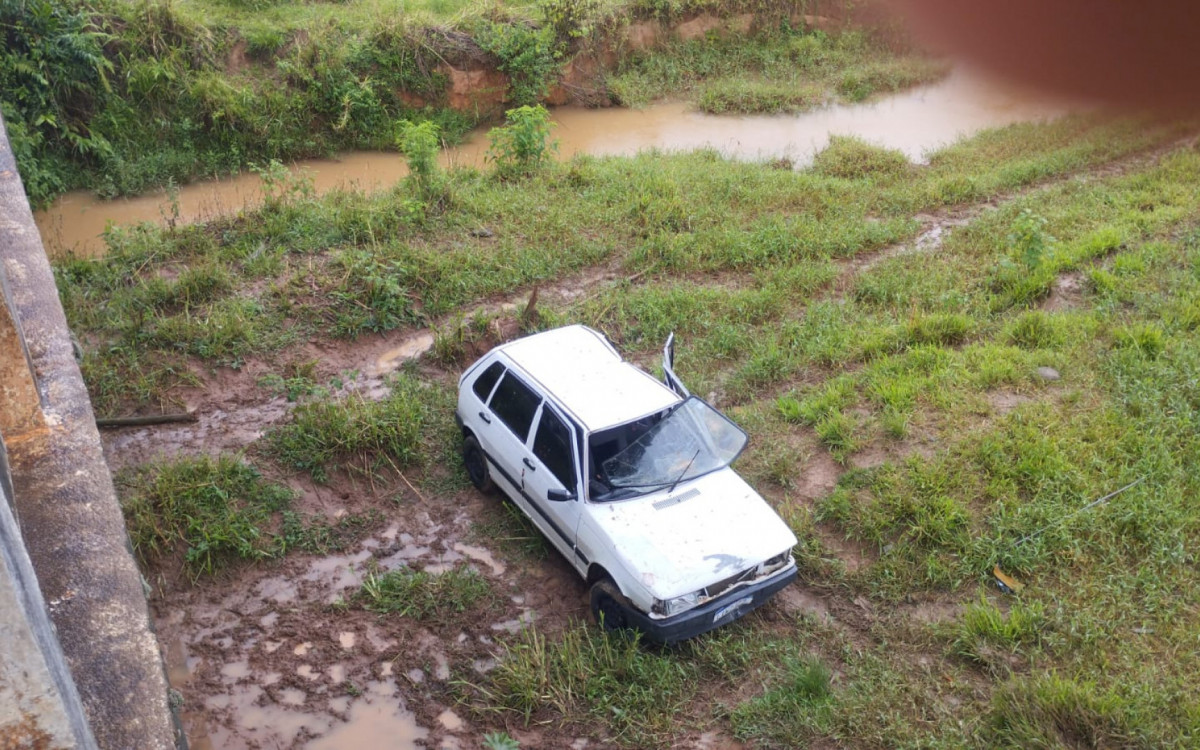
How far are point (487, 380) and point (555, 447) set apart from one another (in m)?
1.03

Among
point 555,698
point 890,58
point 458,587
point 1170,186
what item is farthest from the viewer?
point 890,58

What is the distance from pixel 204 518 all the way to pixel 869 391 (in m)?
5.66

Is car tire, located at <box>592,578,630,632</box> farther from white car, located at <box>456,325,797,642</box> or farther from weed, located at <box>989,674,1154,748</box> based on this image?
weed, located at <box>989,674,1154,748</box>

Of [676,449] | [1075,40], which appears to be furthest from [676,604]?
[1075,40]

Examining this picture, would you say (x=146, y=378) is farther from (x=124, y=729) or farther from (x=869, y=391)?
(x=869, y=391)

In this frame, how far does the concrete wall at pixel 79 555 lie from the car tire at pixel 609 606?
2.87 metres

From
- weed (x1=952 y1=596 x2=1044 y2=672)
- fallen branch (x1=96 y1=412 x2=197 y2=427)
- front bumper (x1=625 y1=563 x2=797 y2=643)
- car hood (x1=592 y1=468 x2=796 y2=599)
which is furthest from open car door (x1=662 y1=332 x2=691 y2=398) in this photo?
fallen branch (x1=96 y1=412 x2=197 y2=427)

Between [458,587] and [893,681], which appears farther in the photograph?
[458,587]

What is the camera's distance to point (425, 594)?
5957mm

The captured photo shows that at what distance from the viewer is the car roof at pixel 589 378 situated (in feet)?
20.1

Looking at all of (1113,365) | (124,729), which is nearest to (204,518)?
(124,729)

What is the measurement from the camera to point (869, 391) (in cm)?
789

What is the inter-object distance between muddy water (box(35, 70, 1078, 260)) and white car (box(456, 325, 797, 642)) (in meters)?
7.34

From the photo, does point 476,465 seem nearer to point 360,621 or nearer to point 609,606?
point 360,621
